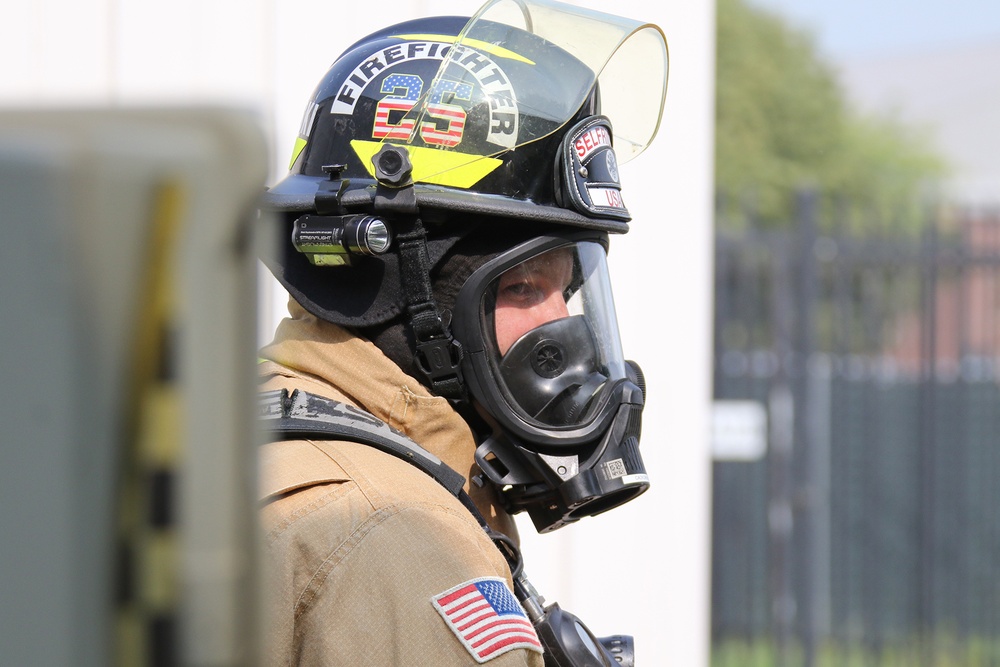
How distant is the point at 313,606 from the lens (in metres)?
1.33

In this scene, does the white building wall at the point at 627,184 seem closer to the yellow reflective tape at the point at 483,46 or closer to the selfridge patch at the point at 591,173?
the yellow reflective tape at the point at 483,46

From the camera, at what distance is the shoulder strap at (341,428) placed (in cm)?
153

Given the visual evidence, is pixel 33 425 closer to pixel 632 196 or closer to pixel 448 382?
pixel 448 382

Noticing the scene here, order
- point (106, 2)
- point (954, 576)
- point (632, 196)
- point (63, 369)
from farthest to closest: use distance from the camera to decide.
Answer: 1. point (954, 576)
2. point (632, 196)
3. point (106, 2)
4. point (63, 369)

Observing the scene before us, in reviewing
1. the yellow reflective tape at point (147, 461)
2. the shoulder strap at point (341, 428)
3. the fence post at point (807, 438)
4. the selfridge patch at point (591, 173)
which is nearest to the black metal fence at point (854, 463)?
the fence post at point (807, 438)

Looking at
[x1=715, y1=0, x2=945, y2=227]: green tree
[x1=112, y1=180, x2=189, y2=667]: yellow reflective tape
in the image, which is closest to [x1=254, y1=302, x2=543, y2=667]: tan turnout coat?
[x1=112, y1=180, x2=189, y2=667]: yellow reflective tape

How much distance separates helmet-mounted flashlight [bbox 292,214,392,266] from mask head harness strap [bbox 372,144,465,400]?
34 millimetres

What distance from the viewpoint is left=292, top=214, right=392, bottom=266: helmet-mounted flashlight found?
1.75 metres

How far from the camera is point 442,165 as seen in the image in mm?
1822

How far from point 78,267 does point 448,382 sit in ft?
4.39

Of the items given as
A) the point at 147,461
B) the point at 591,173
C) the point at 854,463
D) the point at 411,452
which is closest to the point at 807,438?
the point at 854,463

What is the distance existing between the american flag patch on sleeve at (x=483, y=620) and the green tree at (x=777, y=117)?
71.0 feet

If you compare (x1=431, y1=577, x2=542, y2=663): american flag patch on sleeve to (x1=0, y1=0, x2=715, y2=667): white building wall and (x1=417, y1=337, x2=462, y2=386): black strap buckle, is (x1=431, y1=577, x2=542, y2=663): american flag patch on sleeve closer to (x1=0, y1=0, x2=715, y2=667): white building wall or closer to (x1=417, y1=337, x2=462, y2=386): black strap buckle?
(x1=417, y1=337, x2=462, y2=386): black strap buckle

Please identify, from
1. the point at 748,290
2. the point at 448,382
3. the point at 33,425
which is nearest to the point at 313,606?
the point at 448,382
